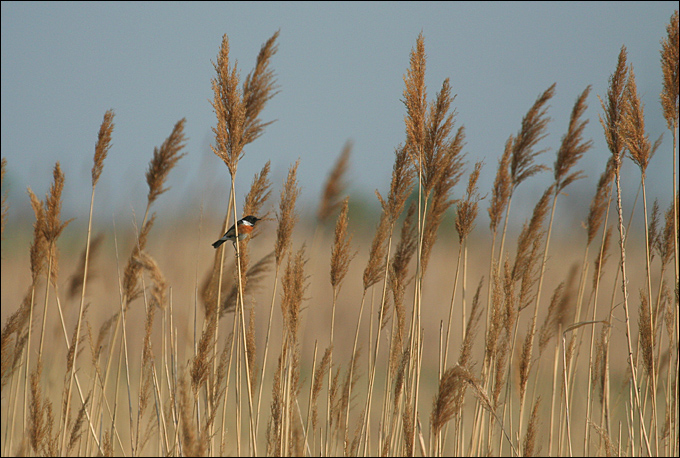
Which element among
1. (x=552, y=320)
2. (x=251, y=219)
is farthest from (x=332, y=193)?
(x=552, y=320)

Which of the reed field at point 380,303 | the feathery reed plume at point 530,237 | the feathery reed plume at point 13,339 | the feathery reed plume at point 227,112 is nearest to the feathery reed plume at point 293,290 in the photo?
the reed field at point 380,303

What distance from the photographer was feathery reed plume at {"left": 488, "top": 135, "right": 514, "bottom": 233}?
3.55 m

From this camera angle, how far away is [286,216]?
2936 millimetres

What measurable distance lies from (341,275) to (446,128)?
101cm

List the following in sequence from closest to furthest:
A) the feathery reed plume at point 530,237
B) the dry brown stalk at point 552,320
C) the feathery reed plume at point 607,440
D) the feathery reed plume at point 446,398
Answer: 1. the feathery reed plume at point 446,398
2. the feathery reed plume at point 607,440
3. the feathery reed plume at point 530,237
4. the dry brown stalk at point 552,320

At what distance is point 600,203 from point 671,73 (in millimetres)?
1288

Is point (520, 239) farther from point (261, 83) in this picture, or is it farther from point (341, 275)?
point (261, 83)

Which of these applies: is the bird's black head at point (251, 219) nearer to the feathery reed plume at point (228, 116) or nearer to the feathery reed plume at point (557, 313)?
the feathery reed plume at point (228, 116)

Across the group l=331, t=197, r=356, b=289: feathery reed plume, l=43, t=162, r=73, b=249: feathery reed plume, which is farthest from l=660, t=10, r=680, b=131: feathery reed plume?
l=43, t=162, r=73, b=249: feathery reed plume

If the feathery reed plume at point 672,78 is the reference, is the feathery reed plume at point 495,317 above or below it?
below

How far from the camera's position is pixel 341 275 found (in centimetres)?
315

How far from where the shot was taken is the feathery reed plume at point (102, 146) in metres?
3.12

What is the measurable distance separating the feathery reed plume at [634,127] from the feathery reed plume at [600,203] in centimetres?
106

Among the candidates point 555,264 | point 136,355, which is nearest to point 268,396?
point 136,355
